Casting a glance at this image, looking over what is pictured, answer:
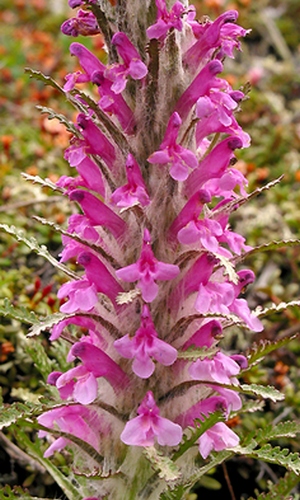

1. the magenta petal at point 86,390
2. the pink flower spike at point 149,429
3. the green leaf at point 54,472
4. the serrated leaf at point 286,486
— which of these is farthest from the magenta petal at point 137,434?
the serrated leaf at point 286,486

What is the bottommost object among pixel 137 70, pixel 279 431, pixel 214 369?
pixel 279 431

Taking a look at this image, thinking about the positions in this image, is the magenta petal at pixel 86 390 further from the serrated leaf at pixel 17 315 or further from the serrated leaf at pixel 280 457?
the serrated leaf at pixel 280 457

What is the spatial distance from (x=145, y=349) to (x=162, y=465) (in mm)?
272

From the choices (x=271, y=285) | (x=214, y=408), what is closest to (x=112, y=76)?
(x=214, y=408)

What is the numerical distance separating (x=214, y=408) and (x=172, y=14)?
3.36 ft

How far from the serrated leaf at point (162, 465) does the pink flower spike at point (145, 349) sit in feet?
0.62

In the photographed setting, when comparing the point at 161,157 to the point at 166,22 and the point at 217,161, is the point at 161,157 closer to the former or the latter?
the point at 217,161

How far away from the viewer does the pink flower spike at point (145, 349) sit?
4.72ft

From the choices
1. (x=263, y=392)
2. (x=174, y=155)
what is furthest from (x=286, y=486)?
(x=174, y=155)

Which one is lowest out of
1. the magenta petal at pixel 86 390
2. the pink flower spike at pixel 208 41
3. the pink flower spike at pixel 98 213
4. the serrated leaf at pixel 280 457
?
the serrated leaf at pixel 280 457

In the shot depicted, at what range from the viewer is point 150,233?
62.1 inches

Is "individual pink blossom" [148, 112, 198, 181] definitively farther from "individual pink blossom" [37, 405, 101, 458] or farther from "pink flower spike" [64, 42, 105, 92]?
"individual pink blossom" [37, 405, 101, 458]

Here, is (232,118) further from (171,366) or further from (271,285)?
(271,285)

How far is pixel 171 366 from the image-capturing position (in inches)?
63.8
